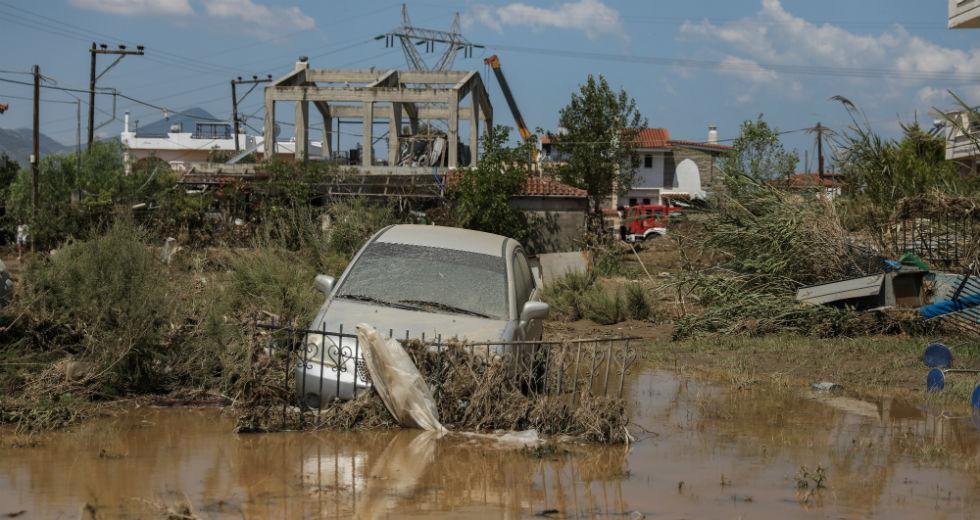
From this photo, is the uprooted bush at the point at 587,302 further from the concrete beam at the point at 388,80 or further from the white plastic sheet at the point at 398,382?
the concrete beam at the point at 388,80

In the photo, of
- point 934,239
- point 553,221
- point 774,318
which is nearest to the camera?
point 774,318

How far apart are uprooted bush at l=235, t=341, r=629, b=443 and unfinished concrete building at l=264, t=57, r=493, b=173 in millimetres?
36551

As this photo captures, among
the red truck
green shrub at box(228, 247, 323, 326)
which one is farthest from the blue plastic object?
the red truck

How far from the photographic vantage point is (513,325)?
31.3 feet

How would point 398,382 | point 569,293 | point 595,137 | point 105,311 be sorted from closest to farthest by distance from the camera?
point 398,382
point 105,311
point 569,293
point 595,137

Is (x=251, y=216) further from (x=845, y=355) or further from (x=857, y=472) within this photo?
(x=857, y=472)

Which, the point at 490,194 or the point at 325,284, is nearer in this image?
the point at 325,284

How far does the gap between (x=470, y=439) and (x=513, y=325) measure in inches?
62.9

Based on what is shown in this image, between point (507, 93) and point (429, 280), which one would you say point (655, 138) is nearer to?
point (507, 93)

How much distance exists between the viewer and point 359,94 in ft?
159

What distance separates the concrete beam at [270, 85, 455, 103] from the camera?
157 feet

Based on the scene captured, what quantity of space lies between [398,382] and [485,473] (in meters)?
1.31

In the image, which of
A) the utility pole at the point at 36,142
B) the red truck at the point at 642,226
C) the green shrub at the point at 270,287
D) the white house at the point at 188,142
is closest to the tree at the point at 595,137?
the red truck at the point at 642,226

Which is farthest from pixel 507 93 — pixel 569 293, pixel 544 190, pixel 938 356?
pixel 938 356
